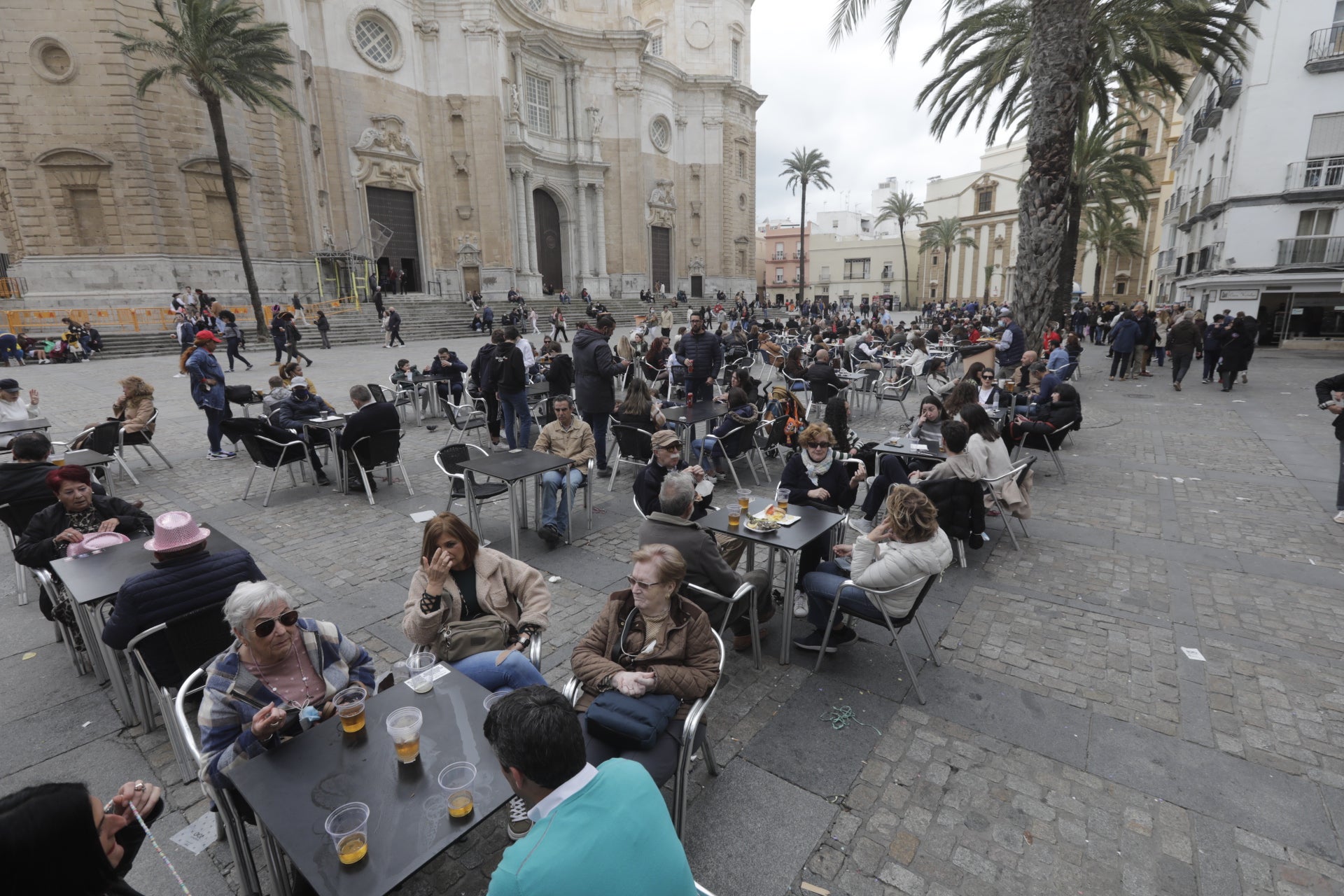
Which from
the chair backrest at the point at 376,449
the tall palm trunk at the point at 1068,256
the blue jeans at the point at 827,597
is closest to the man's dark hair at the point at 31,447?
the chair backrest at the point at 376,449

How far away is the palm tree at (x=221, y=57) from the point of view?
1933 centimetres

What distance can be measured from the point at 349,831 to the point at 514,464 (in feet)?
13.9

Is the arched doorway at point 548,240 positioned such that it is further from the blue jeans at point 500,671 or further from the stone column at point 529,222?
the blue jeans at point 500,671

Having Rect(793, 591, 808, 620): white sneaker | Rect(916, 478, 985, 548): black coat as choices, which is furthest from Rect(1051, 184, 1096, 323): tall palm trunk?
Rect(793, 591, 808, 620): white sneaker

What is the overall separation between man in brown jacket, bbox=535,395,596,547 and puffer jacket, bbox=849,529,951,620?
3104 millimetres

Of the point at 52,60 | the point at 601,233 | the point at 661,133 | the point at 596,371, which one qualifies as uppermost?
the point at 661,133

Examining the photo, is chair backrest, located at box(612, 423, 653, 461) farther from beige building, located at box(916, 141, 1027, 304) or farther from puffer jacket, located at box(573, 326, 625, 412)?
beige building, located at box(916, 141, 1027, 304)

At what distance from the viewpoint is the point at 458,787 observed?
2.05 metres

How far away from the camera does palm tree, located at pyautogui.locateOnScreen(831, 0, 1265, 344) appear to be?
11.6 meters

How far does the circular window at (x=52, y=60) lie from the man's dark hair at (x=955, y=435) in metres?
30.8

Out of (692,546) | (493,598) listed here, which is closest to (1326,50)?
(692,546)

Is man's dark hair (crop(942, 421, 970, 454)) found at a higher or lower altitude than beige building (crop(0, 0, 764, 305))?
lower

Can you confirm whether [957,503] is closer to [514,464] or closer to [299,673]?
[514,464]

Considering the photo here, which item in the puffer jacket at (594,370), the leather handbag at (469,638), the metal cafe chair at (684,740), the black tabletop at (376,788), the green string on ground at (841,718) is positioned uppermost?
the puffer jacket at (594,370)
